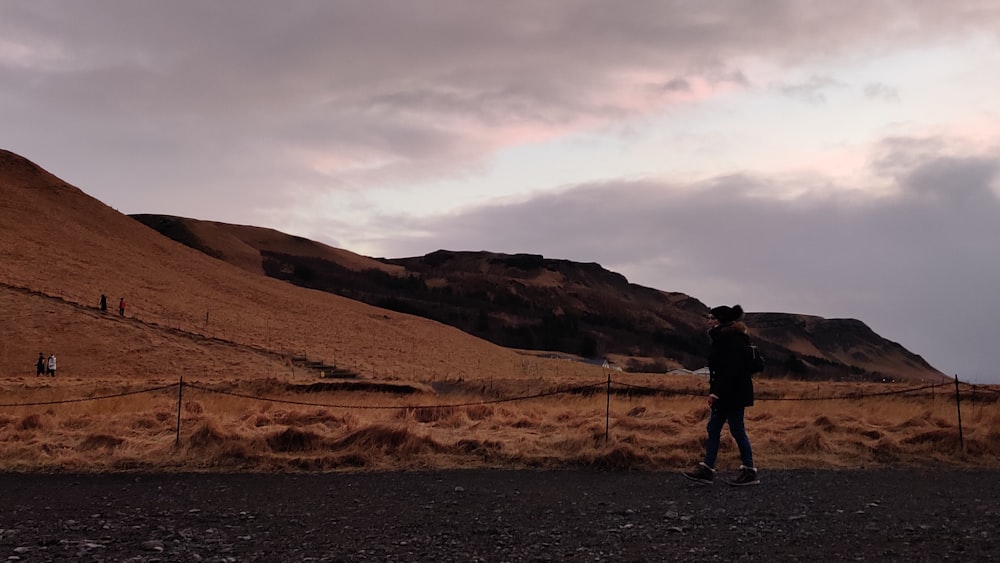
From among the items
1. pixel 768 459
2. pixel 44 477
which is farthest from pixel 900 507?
pixel 44 477

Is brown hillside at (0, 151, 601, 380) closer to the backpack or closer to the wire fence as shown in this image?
the wire fence

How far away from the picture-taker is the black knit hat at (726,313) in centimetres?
908

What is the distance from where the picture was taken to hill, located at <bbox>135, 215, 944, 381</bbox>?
4572 inches

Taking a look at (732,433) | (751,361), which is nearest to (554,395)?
(732,433)

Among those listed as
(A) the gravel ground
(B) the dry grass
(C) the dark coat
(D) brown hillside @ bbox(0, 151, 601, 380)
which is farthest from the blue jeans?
(D) brown hillside @ bbox(0, 151, 601, 380)

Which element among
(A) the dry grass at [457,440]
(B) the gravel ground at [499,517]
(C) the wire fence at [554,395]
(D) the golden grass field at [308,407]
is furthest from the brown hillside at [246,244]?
(B) the gravel ground at [499,517]

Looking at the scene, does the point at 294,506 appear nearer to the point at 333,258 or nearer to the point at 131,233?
the point at 131,233

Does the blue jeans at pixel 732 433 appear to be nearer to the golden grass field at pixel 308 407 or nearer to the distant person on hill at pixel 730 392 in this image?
the distant person on hill at pixel 730 392

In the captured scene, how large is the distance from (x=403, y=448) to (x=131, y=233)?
8121cm

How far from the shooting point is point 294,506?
7.89 m

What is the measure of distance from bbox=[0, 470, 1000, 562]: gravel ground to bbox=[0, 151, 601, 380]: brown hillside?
30.4 m

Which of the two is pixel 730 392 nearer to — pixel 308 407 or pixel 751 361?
pixel 751 361

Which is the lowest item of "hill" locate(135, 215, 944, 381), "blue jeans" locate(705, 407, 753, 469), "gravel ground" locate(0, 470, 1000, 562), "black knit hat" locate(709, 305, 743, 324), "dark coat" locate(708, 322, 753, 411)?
"gravel ground" locate(0, 470, 1000, 562)

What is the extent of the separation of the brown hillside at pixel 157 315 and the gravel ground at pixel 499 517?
30447 mm
